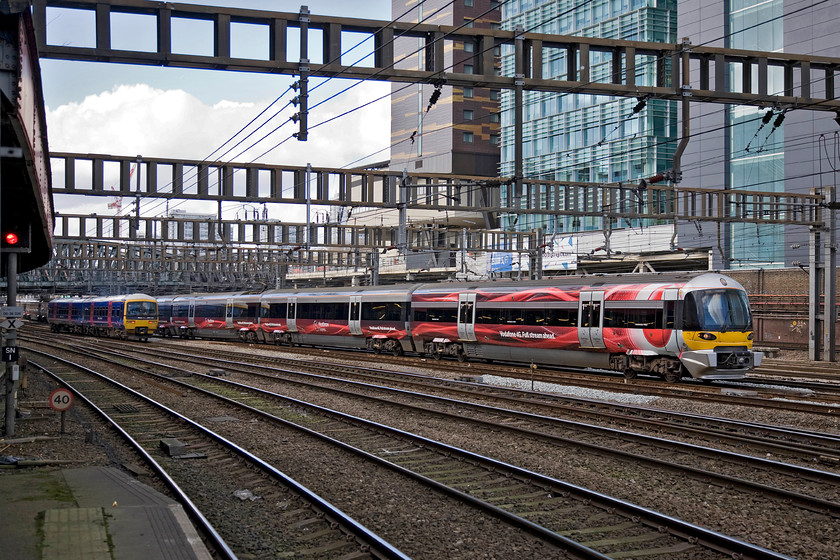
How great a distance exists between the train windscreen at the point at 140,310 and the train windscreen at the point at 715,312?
41.1m

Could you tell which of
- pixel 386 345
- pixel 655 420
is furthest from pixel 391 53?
pixel 386 345

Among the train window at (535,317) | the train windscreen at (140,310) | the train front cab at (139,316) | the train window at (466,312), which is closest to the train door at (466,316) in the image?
the train window at (466,312)

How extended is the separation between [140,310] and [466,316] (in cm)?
3185

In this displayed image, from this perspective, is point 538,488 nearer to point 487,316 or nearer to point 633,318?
point 633,318

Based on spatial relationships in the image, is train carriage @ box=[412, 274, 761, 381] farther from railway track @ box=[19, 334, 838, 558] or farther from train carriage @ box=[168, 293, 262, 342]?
train carriage @ box=[168, 293, 262, 342]

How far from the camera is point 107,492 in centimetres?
998

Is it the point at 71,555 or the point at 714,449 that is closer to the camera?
the point at 71,555

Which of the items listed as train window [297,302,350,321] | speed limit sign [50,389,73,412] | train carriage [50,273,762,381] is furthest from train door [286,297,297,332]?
speed limit sign [50,389,73,412]

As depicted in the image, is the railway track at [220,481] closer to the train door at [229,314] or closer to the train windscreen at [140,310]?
the train door at [229,314]

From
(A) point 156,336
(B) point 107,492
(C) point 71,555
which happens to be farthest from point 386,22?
(A) point 156,336

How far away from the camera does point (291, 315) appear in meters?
42.0

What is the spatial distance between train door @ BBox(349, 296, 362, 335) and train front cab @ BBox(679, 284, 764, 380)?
17.0 m

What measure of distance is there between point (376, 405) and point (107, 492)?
9.02 m

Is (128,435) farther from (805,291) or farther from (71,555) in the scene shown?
(805,291)
